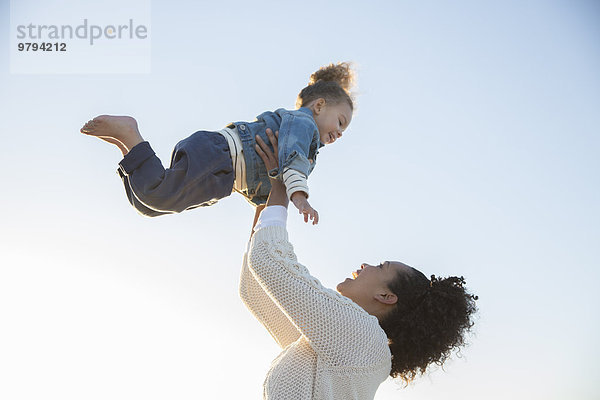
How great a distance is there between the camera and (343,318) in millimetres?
2604

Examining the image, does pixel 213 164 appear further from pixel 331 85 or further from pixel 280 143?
pixel 331 85

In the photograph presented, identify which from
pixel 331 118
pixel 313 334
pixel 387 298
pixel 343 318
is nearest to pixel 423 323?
pixel 387 298

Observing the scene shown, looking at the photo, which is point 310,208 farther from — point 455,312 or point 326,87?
point 326,87

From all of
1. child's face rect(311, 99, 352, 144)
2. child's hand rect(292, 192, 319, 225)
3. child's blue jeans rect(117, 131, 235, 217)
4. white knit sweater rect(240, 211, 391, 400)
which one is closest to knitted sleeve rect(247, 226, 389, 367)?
white knit sweater rect(240, 211, 391, 400)

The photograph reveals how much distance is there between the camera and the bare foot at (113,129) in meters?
3.16

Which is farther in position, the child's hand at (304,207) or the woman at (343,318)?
the child's hand at (304,207)

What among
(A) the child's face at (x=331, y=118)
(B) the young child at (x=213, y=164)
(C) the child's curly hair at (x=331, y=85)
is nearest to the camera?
(B) the young child at (x=213, y=164)

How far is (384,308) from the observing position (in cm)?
318

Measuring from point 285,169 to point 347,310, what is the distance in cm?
85

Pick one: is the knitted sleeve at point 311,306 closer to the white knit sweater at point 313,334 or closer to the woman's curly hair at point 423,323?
the white knit sweater at point 313,334

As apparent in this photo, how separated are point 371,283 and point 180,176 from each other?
1166mm

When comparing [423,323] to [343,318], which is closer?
[343,318]

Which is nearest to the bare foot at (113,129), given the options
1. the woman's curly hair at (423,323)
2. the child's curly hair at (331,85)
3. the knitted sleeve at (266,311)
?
the knitted sleeve at (266,311)

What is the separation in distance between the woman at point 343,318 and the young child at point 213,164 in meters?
0.12
